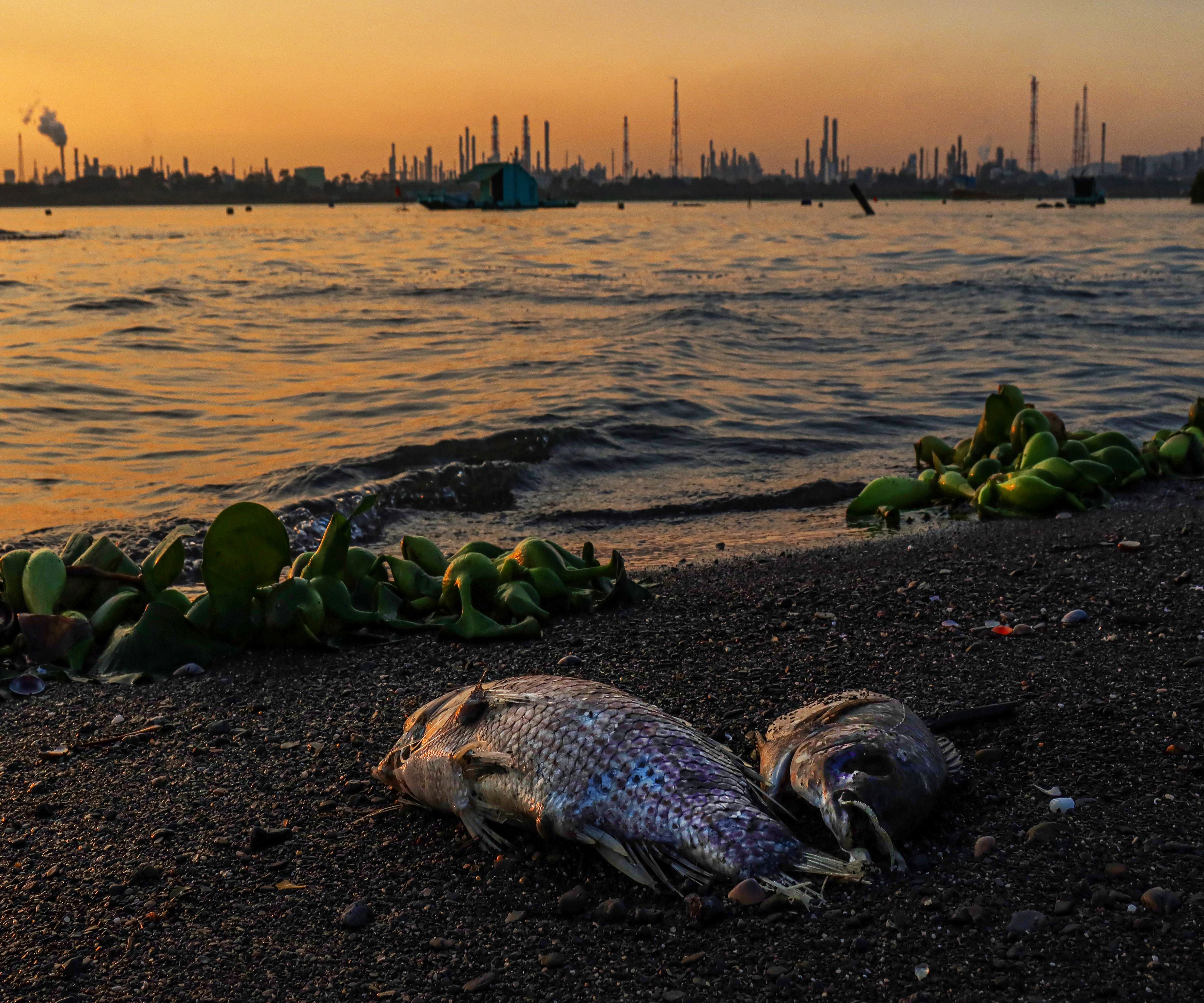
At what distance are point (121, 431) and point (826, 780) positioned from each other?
753cm

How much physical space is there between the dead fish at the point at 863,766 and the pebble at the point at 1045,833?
187mm

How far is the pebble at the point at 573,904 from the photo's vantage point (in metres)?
1.89

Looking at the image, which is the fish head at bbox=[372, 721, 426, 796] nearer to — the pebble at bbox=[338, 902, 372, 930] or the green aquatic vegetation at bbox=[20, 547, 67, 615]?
the pebble at bbox=[338, 902, 372, 930]

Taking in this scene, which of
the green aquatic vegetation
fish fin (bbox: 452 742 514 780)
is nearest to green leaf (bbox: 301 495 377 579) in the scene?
the green aquatic vegetation

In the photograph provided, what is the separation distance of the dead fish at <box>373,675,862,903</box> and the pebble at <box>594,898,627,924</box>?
5 centimetres

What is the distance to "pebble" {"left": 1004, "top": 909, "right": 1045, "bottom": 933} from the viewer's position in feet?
5.69

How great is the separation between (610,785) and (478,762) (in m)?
0.30

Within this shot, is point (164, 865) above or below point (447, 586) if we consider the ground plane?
below

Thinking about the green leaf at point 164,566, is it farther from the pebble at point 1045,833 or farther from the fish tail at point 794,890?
the pebble at point 1045,833

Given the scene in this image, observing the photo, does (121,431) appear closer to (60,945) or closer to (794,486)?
(794,486)

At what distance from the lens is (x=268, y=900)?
2047 mm

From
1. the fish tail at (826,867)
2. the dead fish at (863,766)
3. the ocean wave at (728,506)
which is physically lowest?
the ocean wave at (728,506)

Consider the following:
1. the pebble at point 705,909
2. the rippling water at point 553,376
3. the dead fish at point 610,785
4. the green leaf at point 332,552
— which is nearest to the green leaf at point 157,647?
the green leaf at point 332,552

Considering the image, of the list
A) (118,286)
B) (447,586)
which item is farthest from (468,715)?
(118,286)
